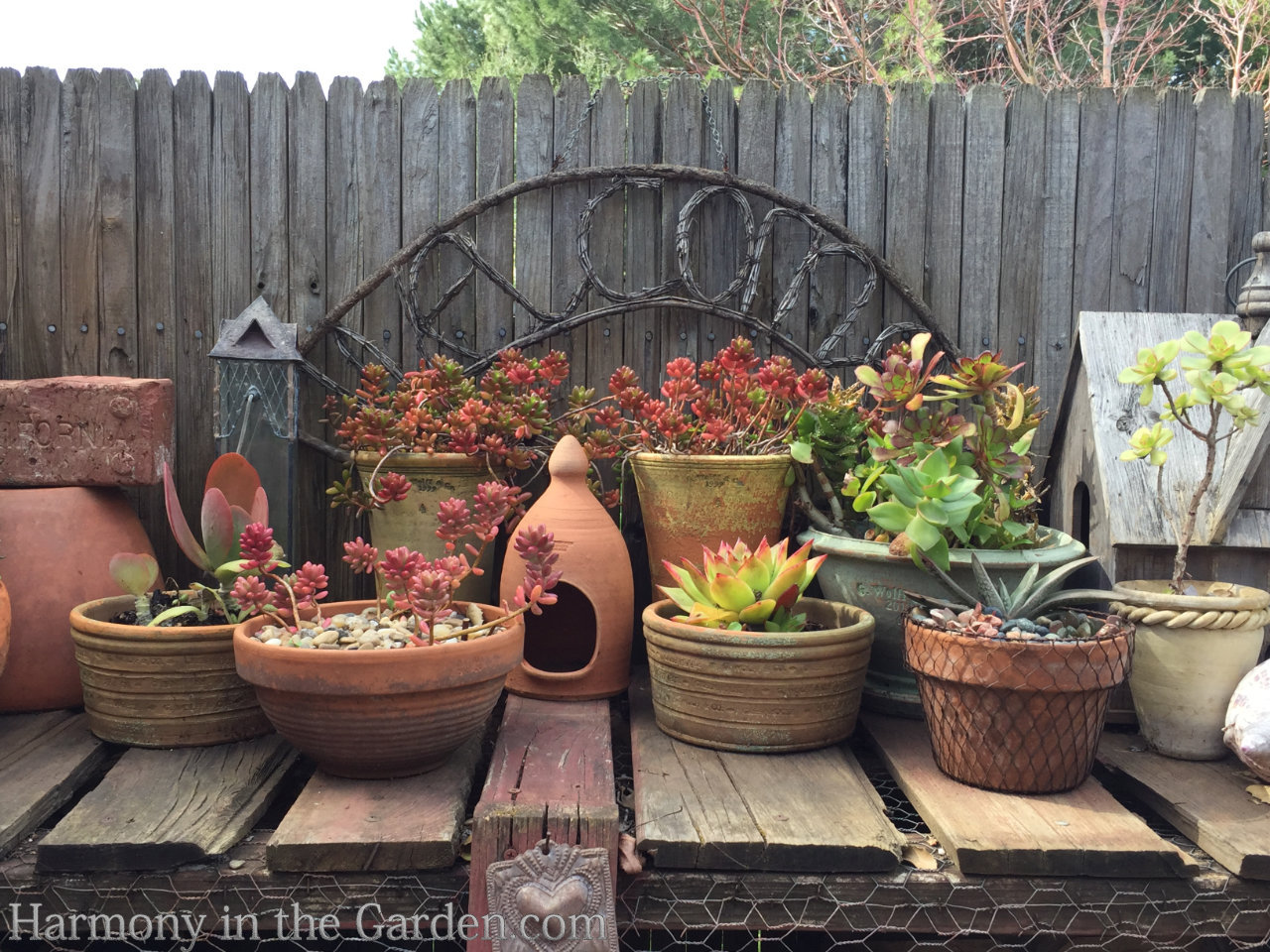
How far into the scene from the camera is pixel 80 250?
3.04 metres

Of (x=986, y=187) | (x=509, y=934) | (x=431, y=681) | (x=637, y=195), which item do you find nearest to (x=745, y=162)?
(x=637, y=195)

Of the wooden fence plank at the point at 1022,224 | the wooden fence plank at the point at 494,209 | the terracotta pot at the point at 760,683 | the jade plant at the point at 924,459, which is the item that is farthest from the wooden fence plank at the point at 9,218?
the wooden fence plank at the point at 1022,224

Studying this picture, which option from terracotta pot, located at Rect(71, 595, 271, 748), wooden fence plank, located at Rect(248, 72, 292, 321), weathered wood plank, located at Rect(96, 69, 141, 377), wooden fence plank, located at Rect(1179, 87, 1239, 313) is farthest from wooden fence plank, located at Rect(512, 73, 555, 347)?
wooden fence plank, located at Rect(1179, 87, 1239, 313)

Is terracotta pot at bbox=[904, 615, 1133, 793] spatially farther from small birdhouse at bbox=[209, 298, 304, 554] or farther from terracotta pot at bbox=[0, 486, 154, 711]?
terracotta pot at bbox=[0, 486, 154, 711]

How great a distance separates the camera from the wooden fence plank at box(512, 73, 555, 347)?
10.0 feet

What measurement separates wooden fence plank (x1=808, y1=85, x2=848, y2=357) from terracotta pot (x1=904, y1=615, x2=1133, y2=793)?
1423 mm

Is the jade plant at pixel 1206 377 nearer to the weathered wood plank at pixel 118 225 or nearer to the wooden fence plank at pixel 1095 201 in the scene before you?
the wooden fence plank at pixel 1095 201

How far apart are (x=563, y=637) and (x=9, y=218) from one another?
212 cm

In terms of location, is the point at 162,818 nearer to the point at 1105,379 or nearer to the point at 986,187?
the point at 1105,379

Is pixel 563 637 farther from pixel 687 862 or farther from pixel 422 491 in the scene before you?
pixel 687 862

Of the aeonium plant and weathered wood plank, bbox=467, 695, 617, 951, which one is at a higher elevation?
the aeonium plant

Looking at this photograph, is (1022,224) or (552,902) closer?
(552,902)

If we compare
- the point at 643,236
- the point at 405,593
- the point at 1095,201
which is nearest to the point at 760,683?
the point at 405,593

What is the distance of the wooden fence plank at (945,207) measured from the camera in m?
3.10
